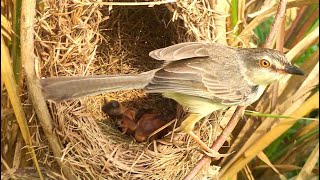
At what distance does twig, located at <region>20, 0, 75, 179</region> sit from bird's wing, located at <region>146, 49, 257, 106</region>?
1.47 feet

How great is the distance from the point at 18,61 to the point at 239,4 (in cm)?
106

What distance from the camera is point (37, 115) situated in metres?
2.63

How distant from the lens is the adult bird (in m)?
2.54

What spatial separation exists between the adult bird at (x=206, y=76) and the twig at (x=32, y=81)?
130 millimetres

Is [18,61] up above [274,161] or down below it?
above

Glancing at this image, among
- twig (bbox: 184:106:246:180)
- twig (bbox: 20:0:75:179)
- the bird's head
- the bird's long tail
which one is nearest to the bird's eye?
the bird's head

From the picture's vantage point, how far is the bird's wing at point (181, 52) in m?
2.53

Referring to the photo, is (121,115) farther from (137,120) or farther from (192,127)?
(192,127)

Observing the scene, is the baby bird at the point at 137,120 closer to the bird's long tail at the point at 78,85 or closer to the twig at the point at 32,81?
the twig at the point at 32,81

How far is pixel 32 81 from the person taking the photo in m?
2.53

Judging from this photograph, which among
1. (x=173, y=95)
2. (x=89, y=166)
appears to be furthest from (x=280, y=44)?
(x=89, y=166)

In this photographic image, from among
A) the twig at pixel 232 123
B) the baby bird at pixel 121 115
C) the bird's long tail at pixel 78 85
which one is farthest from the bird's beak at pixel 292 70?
the baby bird at pixel 121 115

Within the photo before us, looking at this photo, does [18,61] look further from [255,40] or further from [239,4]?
[255,40]

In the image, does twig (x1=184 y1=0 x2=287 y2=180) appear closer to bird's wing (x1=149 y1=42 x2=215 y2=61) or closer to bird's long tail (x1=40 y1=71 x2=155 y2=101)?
bird's wing (x1=149 y1=42 x2=215 y2=61)
